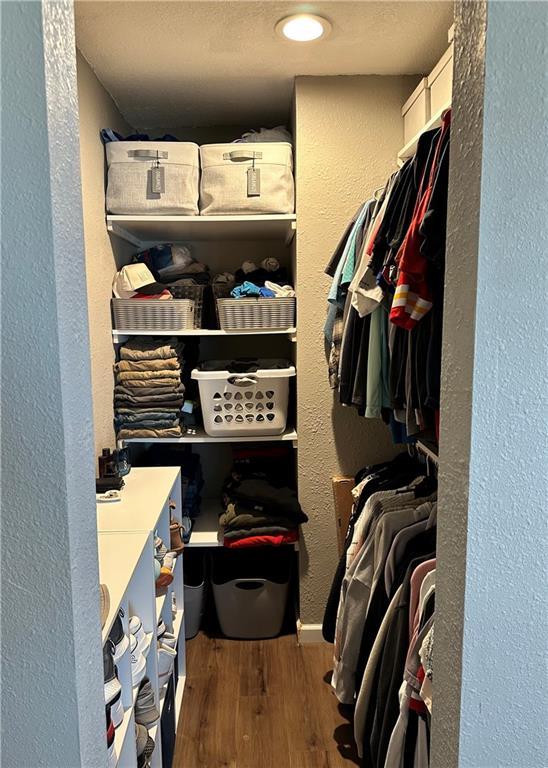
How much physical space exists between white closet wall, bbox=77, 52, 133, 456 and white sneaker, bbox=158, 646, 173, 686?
771 millimetres

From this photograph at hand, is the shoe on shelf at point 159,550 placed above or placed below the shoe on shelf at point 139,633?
above

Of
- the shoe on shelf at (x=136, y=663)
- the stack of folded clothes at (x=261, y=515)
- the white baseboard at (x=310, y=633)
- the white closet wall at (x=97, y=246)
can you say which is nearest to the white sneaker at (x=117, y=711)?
the shoe on shelf at (x=136, y=663)

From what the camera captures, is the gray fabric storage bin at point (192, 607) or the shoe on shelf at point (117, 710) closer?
the shoe on shelf at point (117, 710)

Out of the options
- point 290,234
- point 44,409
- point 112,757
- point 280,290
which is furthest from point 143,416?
point 44,409

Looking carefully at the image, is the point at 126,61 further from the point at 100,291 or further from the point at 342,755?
the point at 342,755

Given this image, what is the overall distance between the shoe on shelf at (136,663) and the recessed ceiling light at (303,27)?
5.90 feet

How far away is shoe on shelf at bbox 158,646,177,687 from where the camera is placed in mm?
1748

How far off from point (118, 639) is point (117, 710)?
0.14 metres

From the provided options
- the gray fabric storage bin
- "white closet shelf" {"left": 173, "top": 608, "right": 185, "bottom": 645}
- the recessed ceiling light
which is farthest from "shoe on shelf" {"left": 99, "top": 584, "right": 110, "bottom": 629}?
the recessed ceiling light

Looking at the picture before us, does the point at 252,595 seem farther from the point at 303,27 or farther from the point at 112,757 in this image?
the point at 303,27

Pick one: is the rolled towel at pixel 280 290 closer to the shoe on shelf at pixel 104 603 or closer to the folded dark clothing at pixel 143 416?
the folded dark clothing at pixel 143 416

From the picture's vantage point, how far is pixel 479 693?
0.79 m

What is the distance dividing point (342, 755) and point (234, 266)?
2.12 meters

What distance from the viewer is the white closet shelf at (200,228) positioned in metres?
2.31
